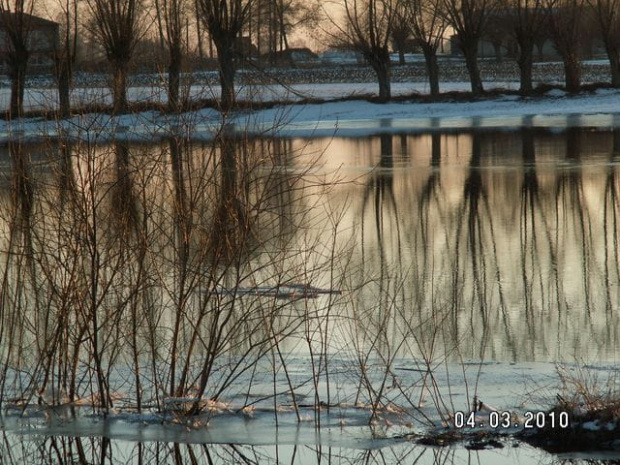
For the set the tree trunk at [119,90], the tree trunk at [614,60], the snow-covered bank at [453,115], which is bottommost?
the snow-covered bank at [453,115]

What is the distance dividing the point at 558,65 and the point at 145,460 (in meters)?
61.6

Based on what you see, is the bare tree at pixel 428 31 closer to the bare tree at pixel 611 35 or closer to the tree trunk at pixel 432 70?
the tree trunk at pixel 432 70

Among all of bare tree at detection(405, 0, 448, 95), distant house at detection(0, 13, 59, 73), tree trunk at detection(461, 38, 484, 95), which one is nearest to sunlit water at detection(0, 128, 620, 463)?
distant house at detection(0, 13, 59, 73)

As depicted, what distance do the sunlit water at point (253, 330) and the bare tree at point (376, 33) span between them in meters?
33.6

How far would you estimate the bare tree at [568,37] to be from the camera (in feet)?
145

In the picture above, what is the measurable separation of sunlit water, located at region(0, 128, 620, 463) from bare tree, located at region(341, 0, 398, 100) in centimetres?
3360

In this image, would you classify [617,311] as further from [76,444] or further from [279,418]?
[76,444]

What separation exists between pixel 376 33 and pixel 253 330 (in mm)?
40453

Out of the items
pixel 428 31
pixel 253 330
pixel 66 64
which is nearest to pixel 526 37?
pixel 428 31

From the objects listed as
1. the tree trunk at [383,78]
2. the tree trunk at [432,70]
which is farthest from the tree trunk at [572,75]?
the tree trunk at [383,78]

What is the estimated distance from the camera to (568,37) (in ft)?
151

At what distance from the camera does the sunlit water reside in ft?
20.3

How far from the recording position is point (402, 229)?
508 inches

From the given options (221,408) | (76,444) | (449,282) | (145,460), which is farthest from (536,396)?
(449,282)
